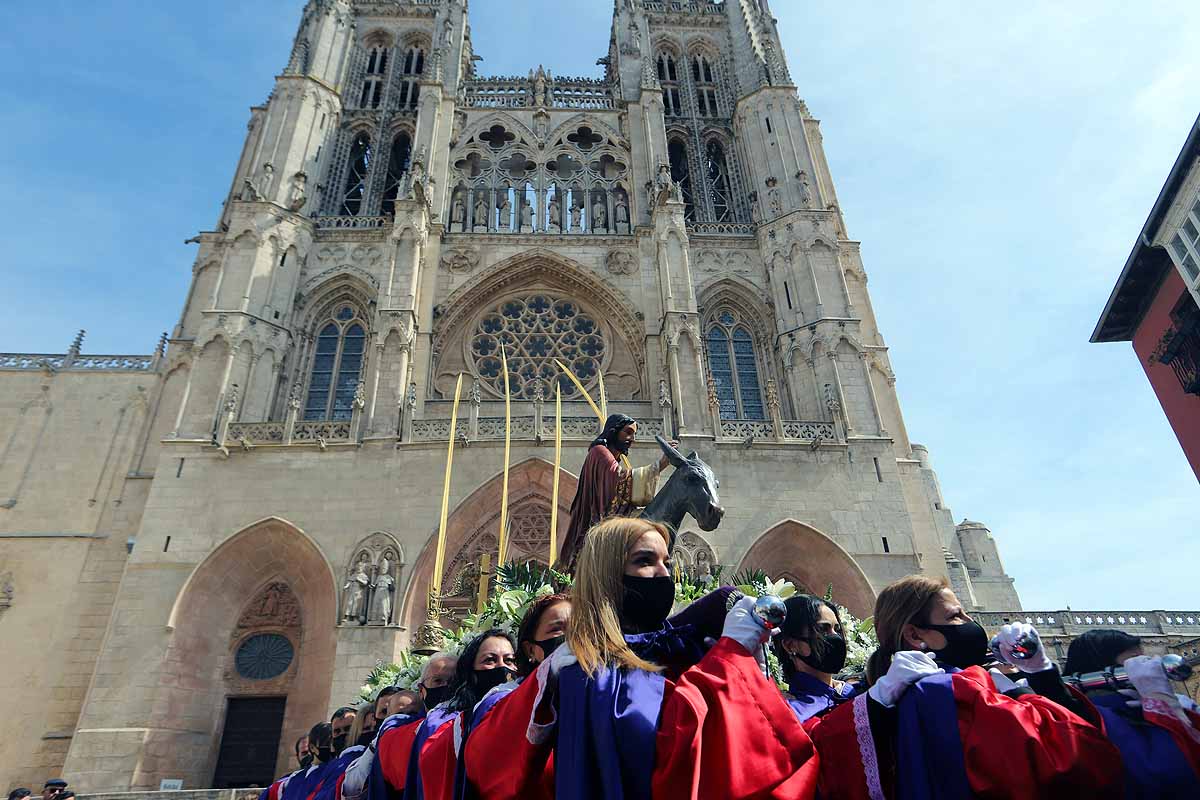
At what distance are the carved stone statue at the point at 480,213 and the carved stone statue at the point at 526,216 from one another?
1078 mm

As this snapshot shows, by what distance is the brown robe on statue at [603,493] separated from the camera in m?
4.70

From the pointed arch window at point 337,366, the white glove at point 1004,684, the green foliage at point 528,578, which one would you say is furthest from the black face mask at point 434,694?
the pointed arch window at point 337,366

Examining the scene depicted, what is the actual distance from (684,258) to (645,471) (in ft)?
43.3

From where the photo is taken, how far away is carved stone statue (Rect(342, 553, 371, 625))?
1207cm

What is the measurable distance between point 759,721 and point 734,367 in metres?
16.4

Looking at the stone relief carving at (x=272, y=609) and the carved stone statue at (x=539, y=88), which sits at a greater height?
the carved stone statue at (x=539, y=88)

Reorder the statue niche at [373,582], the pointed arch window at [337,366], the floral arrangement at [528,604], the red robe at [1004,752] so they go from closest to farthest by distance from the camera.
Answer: the red robe at [1004,752], the floral arrangement at [528,604], the statue niche at [373,582], the pointed arch window at [337,366]

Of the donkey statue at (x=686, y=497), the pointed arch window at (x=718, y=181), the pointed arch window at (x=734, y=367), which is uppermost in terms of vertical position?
the pointed arch window at (x=718, y=181)

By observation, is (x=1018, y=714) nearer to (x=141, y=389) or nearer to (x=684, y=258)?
(x=684, y=258)

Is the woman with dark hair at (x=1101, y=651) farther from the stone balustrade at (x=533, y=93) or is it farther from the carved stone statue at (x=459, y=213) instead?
the stone balustrade at (x=533, y=93)

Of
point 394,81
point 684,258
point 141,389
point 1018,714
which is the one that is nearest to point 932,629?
point 1018,714

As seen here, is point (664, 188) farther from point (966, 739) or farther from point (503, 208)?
point (966, 739)

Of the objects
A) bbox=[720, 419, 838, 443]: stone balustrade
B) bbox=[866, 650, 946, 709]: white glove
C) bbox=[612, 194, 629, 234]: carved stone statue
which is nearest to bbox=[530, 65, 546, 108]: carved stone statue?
bbox=[612, 194, 629, 234]: carved stone statue

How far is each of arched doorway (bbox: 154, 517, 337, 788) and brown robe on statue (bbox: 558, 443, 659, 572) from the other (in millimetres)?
9595
